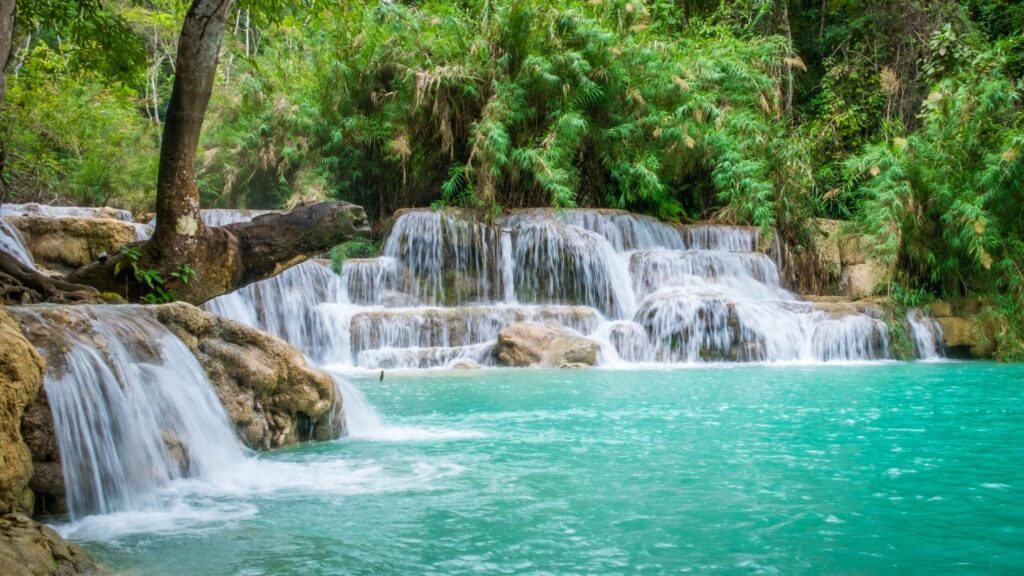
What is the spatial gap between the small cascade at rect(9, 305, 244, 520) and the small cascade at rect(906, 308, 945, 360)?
11.8 m

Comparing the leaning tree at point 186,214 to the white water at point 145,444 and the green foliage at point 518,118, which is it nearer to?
the white water at point 145,444

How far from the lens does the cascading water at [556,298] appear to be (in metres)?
12.2

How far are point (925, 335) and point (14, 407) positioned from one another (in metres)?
13.4

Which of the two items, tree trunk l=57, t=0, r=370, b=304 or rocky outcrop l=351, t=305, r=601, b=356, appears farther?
rocky outcrop l=351, t=305, r=601, b=356

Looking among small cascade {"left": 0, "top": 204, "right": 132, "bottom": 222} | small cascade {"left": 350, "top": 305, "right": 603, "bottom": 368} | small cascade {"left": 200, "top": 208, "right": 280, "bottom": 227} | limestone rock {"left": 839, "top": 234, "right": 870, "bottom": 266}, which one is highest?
small cascade {"left": 200, "top": 208, "right": 280, "bottom": 227}

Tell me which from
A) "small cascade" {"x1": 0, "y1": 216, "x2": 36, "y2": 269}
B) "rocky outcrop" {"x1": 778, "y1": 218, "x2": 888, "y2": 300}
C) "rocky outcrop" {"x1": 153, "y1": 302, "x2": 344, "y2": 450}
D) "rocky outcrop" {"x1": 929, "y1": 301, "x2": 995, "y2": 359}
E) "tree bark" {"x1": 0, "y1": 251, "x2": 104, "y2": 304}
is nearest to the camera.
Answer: "rocky outcrop" {"x1": 153, "y1": 302, "x2": 344, "y2": 450}

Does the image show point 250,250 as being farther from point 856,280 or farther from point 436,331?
point 856,280

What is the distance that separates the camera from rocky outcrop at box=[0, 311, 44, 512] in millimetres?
2900

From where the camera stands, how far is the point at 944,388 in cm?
850

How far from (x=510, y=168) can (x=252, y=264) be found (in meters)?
9.39

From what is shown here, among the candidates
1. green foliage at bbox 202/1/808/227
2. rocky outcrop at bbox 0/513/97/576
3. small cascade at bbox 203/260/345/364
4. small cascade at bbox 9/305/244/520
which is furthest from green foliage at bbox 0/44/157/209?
rocky outcrop at bbox 0/513/97/576

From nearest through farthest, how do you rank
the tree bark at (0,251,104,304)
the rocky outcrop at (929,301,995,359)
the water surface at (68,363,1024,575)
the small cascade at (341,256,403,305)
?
the water surface at (68,363,1024,575), the tree bark at (0,251,104,304), the rocky outcrop at (929,301,995,359), the small cascade at (341,256,403,305)

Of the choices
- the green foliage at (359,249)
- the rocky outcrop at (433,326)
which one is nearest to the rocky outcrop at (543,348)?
the rocky outcrop at (433,326)

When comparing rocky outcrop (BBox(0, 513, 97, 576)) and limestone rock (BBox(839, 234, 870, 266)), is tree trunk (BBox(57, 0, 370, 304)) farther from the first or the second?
limestone rock (BBox(839, 234, 870, 266))
